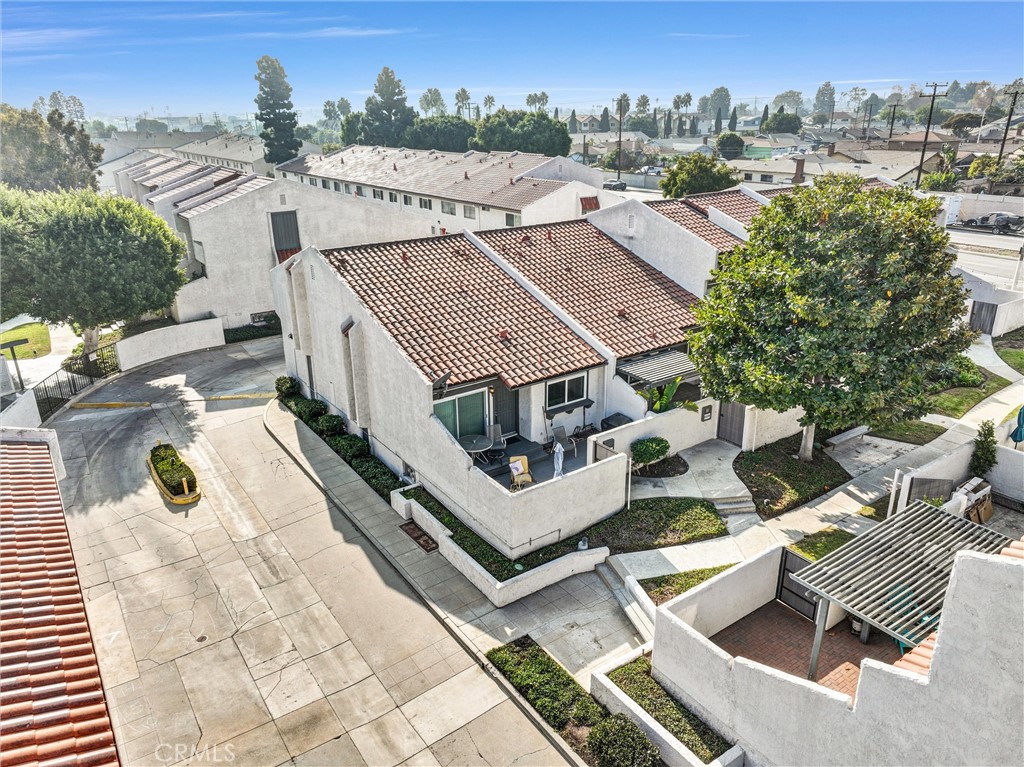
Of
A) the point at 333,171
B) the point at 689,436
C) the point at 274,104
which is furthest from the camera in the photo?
the point at 274,104

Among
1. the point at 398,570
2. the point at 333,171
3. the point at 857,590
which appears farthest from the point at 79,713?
the point at 333,171

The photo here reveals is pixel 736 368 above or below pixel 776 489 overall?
above

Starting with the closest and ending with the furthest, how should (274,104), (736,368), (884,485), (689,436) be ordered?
(736,368)
(884,485)
(689,436)
(274,104)

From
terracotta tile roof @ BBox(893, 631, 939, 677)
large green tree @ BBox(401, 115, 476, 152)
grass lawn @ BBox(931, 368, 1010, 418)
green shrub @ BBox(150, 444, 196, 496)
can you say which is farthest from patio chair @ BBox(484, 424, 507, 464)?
large green tree @ BBox(401, 115, 476, 152)

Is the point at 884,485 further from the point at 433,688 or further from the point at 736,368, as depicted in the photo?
the point at 433,688

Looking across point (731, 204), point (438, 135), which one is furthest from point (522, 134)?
point (731, 204)

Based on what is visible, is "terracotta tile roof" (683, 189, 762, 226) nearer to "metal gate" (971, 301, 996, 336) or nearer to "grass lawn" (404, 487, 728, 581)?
"metal gate" (971, 301, 996, 336)

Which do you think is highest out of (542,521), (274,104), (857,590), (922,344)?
(274,104)
